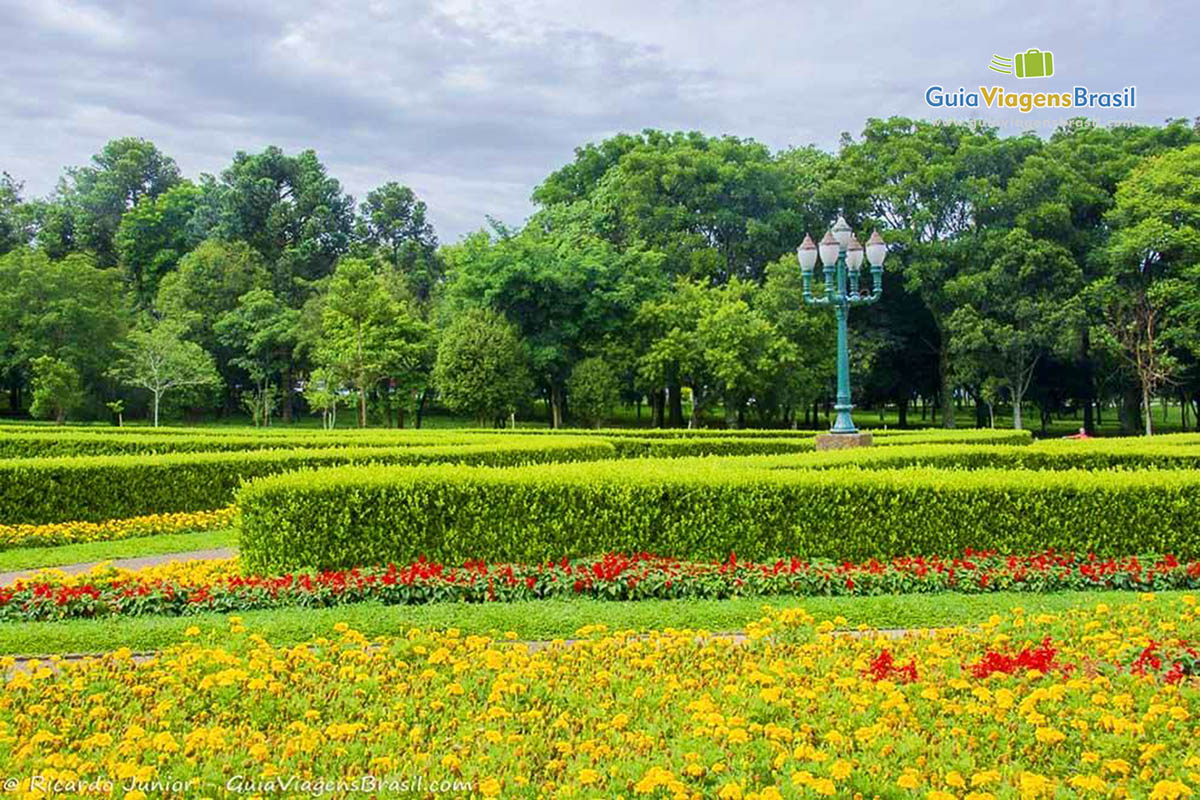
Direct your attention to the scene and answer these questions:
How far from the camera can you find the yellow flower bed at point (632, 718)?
10.2 ft

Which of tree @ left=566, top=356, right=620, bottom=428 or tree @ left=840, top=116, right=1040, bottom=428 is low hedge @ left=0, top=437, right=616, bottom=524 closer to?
tree @ left=566, top=356, right=620, bottom=428

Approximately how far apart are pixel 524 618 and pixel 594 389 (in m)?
23.8

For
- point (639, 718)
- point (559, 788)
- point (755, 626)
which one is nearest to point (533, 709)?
point (639, 718)

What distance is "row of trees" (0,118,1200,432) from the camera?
28.1m

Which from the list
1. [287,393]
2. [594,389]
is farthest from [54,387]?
[594,389]

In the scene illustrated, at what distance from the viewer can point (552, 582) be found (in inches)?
263

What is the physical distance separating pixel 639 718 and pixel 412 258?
49.9 metres

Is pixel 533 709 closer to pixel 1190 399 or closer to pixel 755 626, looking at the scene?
pixel 755 626

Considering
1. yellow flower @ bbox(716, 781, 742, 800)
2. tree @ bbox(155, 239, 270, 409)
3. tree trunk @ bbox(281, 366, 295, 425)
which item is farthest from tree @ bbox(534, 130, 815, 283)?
yellow flower @ bbox(716, 781, 742, 800)

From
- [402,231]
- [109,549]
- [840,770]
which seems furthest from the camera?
[402,231]

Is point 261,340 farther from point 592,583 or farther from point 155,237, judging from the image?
point 592,583

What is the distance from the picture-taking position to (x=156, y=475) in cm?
1118

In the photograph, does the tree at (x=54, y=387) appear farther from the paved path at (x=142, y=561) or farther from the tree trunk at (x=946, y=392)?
the tree trunk at (x=946, y=392)

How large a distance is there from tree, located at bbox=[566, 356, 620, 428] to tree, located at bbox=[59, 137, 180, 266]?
97.3 feet
